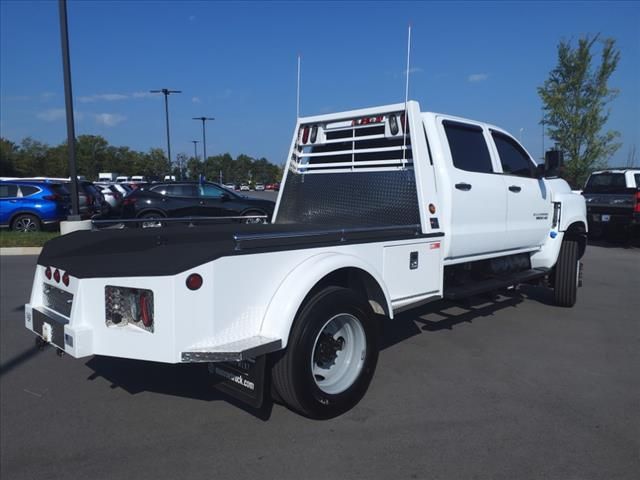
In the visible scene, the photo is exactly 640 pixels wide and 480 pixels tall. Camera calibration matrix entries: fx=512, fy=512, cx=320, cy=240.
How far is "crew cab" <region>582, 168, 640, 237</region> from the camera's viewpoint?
527 inches

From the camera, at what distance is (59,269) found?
10.8 ft

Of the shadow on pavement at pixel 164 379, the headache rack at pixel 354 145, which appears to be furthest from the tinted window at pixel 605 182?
the shadow on pavement at pixel 164 379

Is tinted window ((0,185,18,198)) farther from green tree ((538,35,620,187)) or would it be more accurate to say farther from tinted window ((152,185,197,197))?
green tree ((538,35,620,187))

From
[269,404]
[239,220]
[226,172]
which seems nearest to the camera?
[269,404]

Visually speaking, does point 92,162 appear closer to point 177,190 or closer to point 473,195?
point 177,190

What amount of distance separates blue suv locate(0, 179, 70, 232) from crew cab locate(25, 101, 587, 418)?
11.9 metres

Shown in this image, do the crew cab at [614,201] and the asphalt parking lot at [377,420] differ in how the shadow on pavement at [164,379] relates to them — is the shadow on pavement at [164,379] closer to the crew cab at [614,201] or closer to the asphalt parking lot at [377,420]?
the asphalt parking lot at [377,420]

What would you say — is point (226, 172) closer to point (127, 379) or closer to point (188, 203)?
point (188, 203)

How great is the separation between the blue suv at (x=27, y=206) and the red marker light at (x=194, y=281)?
559 inches

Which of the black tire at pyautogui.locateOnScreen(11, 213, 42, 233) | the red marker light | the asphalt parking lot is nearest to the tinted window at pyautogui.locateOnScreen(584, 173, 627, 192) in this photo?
the asphalt parking lot

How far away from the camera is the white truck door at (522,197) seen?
5.64 meters

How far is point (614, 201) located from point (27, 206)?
648 inches

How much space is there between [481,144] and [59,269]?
165 inches

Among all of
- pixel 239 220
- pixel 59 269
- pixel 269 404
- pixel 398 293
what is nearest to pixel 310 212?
pixel 239 220
